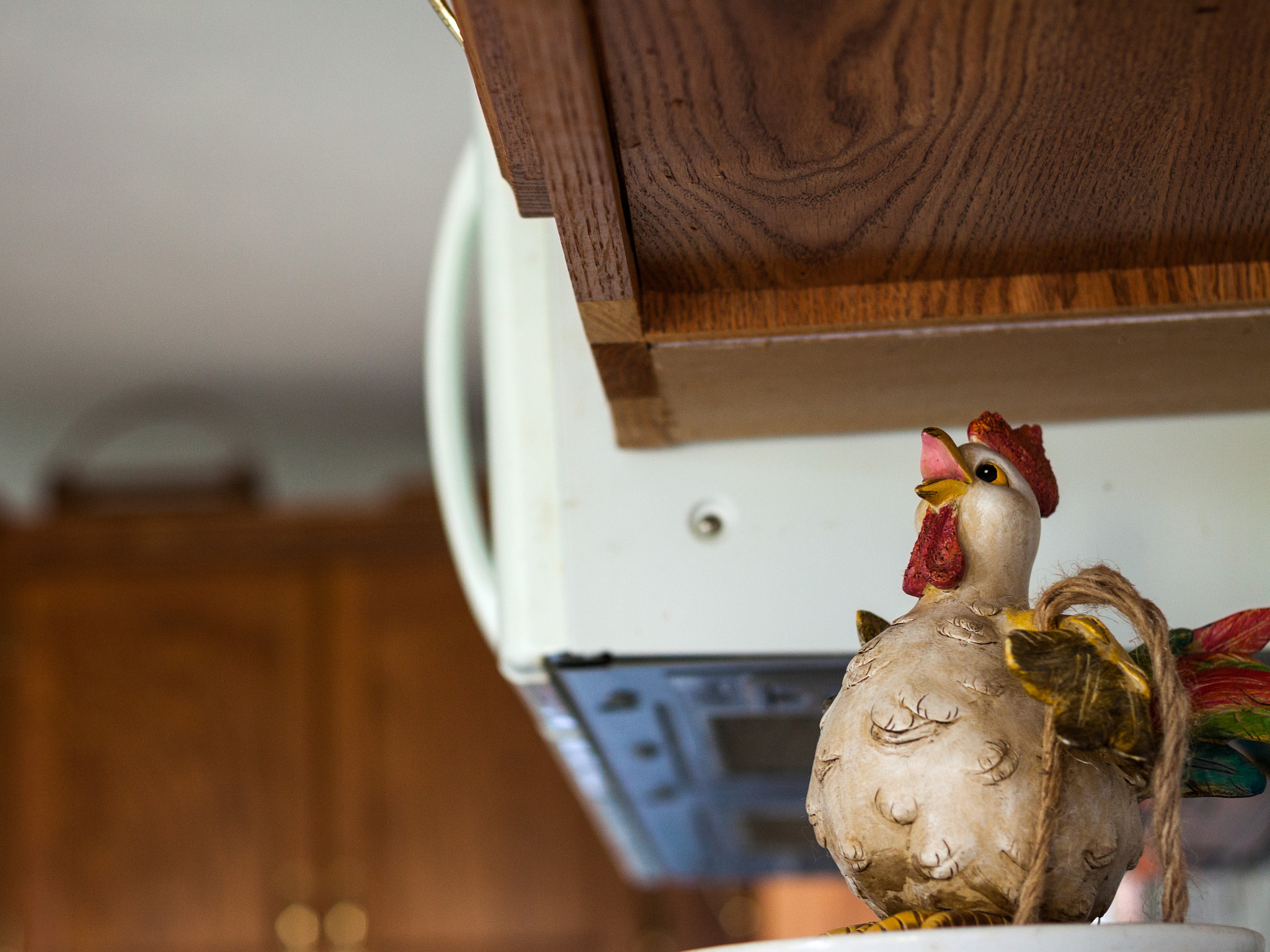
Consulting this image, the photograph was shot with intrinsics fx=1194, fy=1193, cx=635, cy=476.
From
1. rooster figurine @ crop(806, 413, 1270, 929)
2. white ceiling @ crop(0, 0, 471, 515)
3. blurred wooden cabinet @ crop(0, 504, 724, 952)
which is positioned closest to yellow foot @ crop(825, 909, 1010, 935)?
rooster figurine @ crop(806, 413, 1270, 929)

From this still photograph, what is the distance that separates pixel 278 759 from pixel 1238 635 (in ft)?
6.10

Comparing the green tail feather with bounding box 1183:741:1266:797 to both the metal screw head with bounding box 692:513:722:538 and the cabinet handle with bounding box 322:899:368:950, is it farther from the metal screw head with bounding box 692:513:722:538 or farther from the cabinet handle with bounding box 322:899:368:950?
the cabinet handle with bounding box 322:899:368:950

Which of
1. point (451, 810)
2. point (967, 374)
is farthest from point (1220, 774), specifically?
point (451, 810)

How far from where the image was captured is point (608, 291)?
366 mm

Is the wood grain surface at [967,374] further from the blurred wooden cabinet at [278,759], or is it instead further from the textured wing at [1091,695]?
the blurred wooden cabinet at [278,759]

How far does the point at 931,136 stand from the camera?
1.05 feet

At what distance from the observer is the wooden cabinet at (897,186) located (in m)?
0.28

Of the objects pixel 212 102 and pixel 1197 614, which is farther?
pixel 212 102

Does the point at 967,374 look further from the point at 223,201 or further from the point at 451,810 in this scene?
the point at 451,810

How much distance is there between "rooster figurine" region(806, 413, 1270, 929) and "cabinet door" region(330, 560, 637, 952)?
1.71 metres

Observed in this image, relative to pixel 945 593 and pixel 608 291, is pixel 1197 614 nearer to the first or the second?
pixel 945 593

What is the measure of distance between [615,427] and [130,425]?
1.97 metres

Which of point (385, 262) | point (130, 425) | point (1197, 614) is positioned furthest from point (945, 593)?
point (130, 425)

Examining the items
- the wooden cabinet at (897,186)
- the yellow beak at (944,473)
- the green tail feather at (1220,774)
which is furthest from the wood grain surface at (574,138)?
the green tail feather at (1220,774)
